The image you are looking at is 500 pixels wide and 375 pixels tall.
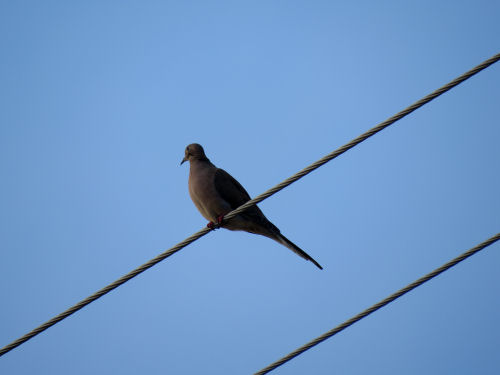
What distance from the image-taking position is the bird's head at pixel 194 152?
6.71m

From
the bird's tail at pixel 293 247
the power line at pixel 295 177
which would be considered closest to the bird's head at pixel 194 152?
the bird's tail at pixel 293 247

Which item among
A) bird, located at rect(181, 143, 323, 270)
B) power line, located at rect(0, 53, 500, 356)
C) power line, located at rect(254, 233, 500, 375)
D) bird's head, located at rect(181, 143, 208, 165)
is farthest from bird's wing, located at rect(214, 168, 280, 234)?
power line, located at rect(254, 233, 500, 375)

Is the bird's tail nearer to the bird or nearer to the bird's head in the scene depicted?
the bird

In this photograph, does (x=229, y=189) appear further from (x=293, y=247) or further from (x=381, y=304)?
(x=381, y=304)

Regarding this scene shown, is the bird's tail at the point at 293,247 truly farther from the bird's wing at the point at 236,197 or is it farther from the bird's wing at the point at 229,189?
the bird's wing at the point at 229,189

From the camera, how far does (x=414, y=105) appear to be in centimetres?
Answer: 360

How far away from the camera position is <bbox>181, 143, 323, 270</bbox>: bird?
5.88 meters

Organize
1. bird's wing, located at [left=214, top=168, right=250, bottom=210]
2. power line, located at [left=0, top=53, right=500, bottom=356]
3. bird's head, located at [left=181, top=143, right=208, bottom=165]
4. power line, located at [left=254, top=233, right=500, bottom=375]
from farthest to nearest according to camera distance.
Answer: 1. bird's head, located at [left=181, top=143, right=208, bottom=165]
2. bird's wing, located at [left=214, top=168, right=250, bottom=210]
3. power line, located at [left=0, top=53, right=500, bottom=356]
4. power line, located at [left=254, top=233, right=500, bottom=375]

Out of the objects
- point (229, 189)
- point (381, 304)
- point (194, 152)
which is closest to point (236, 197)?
point (229, 189)

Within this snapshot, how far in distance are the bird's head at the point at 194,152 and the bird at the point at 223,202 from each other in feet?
0.49

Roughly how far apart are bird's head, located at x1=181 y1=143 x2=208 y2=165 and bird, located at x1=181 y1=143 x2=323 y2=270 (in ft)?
0.49

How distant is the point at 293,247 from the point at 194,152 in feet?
6.09

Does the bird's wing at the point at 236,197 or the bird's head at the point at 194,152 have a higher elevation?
the bird's head at the point at 194,152

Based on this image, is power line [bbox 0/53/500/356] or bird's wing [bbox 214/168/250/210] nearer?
power line [bbox 0/53/500/356]
